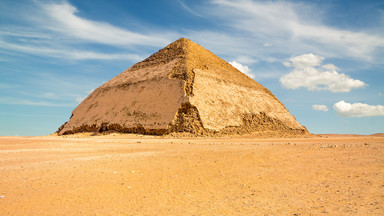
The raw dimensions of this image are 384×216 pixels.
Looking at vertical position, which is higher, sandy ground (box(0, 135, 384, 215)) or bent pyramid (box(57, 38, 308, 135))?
bent pyramid (box(57, 38, 308, 135))

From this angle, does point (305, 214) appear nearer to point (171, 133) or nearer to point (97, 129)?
point (171, 133)

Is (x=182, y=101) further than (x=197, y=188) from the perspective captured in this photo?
Yes

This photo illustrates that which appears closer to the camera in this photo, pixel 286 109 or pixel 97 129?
pixel 97 129

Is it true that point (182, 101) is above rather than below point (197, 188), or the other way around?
above

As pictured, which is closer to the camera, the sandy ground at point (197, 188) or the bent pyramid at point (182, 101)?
the sandy ground at point (197, 188)

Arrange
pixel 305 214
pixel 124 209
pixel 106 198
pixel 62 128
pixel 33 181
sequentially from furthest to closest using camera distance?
1. pixel 62 128
2. pixel 33 181
3. pixel 106 198
4. pixel 124 209
5. pixel 305 214

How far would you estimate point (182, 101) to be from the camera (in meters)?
27.2

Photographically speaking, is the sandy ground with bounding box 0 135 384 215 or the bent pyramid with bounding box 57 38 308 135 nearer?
the sandy ground with bounding box 0 135 384 215

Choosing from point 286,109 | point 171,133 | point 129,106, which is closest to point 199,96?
point 171,133

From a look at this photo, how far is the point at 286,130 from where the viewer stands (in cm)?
3466

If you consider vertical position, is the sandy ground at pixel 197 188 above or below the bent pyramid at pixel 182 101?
below

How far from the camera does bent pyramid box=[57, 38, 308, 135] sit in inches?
1065

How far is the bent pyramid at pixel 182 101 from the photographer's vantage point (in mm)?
27047

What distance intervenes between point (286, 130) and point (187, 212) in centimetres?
3260
